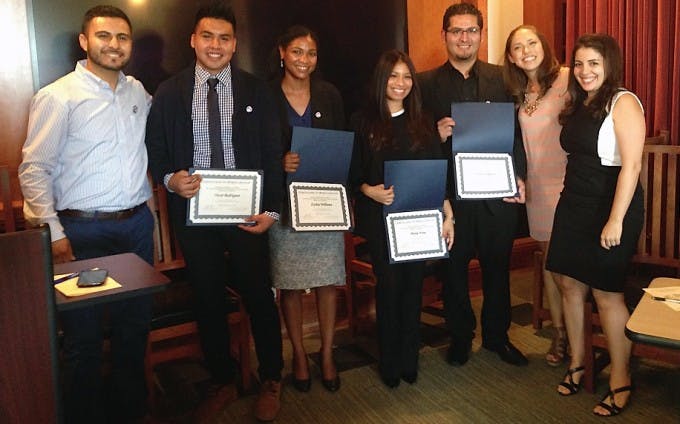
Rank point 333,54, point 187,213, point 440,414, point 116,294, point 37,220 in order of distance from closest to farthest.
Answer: point 116,294
point 37,220
point 187,213
point 440,414
point 333,54

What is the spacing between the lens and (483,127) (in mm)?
2648

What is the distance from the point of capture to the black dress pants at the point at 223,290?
245 centimetres

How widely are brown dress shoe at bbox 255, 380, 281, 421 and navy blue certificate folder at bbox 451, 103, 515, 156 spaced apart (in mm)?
1222

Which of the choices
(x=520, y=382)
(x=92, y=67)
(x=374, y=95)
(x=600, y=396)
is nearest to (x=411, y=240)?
(x=374, y=95)

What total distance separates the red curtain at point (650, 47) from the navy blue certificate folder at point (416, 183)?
174 centimetres

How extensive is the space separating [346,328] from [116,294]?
2018mm

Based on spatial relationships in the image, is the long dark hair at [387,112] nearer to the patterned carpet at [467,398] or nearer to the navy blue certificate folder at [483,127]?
the navy blue certificate folder at [483,127]

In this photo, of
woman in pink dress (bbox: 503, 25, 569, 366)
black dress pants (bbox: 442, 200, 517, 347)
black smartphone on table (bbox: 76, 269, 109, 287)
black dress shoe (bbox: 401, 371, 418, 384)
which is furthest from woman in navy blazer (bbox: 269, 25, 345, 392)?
black smartphone on table (bbox: 76, 269, 109, 287)

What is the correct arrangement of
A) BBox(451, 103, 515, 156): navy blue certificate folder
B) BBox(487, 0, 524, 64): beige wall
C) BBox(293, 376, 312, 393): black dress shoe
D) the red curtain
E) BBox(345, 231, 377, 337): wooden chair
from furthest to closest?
BBox(487, 0, 524, 64): beige wall, the red curtain, BBox(345, 231, 377, 337): wooden chair, BBox(293, 376, 312, 393): black dress shoe, BBox(451, 103, 515, 156): navy blue certificate folder

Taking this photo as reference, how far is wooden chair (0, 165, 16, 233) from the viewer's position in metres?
2.46

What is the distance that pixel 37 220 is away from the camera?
2.15 meters

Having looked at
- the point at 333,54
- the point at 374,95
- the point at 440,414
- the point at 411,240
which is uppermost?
the point at 333,54

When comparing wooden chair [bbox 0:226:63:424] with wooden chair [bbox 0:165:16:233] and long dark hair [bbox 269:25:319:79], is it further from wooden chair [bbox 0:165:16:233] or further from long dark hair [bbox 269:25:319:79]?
long dark hair [bbox 269:25:319:79]

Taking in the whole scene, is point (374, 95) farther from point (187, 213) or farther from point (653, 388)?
point (653, 388)
